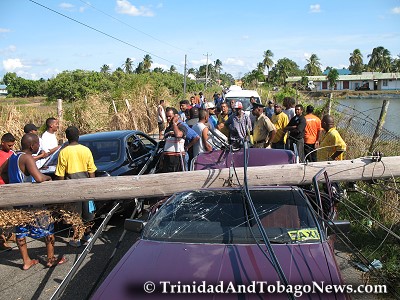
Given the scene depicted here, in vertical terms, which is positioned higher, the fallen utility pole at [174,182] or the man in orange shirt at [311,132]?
the man in orange shirt at [311,132]

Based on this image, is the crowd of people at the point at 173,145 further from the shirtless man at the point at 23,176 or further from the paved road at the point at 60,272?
the paved road at the point at 60,272

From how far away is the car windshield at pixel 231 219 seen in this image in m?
3.30

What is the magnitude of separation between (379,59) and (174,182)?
115732 mm

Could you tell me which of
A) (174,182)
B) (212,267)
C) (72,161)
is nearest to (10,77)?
(72,161)

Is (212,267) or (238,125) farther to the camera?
(238,125)

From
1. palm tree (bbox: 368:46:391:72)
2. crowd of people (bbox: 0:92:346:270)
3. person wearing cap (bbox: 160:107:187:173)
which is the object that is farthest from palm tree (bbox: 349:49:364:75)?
person wearing cap (bbox: 160:107:187:173)

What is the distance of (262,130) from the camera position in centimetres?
789

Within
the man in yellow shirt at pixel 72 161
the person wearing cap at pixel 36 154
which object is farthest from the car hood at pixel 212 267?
the person wearing cap at pixel 36 154

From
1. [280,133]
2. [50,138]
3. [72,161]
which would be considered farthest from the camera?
[280,133]

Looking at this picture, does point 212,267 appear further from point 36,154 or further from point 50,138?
point 50,138

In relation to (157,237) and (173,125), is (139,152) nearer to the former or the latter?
(173,125)

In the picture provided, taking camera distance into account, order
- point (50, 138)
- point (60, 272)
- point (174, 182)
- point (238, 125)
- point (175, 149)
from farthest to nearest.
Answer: point (238, 125) < point (50, 138) < point (175, 149) < point (174, 182) < point (60, 272)

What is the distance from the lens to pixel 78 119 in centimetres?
1578

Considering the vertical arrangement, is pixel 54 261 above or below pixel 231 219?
below
